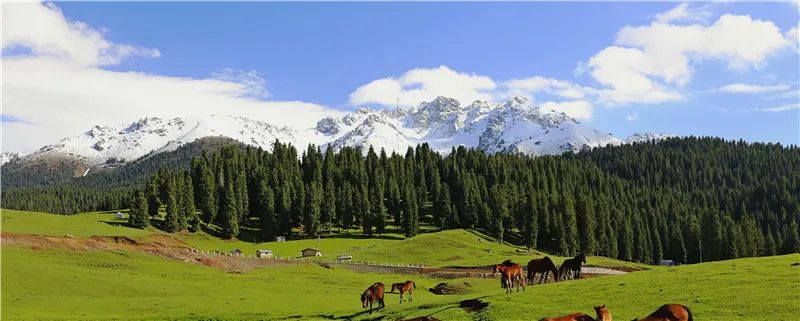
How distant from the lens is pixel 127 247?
75.1m

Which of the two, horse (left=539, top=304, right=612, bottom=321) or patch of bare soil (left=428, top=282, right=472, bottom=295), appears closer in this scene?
horse (left=539, top=304, right=612, bottom=321)

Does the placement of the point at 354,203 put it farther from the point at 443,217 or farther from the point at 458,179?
the point at 458,179

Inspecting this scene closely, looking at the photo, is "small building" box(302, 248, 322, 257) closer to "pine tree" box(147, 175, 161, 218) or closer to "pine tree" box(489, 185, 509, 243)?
"pine tree" box(147, 175, 161, 218)

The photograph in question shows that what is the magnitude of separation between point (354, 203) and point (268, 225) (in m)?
22.9

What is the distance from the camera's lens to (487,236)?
140 m

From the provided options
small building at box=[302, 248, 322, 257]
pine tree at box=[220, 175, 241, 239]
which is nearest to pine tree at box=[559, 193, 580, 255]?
small building at box=[302, 248, 322, 257]

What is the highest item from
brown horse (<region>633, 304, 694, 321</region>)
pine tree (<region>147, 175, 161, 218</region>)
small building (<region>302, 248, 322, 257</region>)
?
pine tree (<region>147, 175, 161, 218</region>)

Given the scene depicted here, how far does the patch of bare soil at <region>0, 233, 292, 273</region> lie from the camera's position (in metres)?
66.6

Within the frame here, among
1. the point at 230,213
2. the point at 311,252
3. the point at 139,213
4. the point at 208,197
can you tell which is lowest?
the point at 311,252

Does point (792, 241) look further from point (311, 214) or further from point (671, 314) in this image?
point (671, 314)

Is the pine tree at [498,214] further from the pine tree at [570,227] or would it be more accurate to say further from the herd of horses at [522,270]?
the herd of horses at [522,270]

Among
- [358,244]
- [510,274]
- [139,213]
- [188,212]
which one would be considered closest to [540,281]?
[510,274]

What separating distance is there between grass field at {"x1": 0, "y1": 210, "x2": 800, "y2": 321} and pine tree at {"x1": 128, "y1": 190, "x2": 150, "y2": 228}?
3095 cm

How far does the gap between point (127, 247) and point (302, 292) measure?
31.7 metres
